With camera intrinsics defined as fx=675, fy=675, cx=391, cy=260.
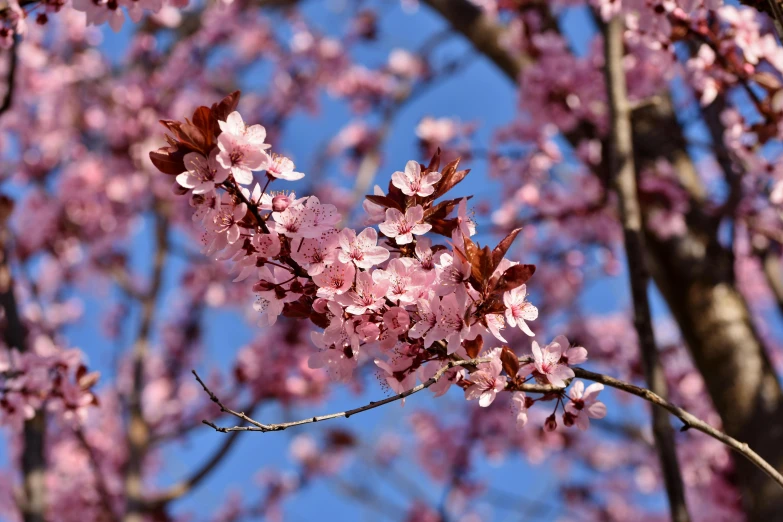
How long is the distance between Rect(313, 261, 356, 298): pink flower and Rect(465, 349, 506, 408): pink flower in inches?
12.3

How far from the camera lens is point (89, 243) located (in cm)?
572

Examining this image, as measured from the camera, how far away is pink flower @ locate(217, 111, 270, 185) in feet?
4.25

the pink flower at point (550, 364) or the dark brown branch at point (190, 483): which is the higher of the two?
the dark brown branch at point (190, 483)

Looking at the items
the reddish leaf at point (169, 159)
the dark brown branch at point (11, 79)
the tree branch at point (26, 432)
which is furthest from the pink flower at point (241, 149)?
the tree branch at point (26, 432)

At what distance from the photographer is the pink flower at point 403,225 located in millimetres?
1379

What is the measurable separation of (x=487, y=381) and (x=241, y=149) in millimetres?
667

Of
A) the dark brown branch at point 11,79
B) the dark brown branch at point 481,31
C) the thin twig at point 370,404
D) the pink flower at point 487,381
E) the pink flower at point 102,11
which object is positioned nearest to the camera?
the thin twig at point 370,404

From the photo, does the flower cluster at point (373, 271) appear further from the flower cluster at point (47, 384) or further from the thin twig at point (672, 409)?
the flower cluster at point (47, 384)

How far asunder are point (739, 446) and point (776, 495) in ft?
5.32

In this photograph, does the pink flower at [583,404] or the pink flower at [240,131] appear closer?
the pink flower at [240,131]

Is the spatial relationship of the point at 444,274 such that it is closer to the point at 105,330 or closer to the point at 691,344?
the point at 691,344

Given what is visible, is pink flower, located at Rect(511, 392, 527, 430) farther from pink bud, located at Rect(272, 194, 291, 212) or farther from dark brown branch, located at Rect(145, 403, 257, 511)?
dark brown branch, located at Rect(145, 403, 257, 511)

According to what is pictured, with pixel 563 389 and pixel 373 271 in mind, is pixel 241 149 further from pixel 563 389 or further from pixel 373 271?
pixel 563 389

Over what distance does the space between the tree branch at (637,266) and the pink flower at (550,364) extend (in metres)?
0.88
